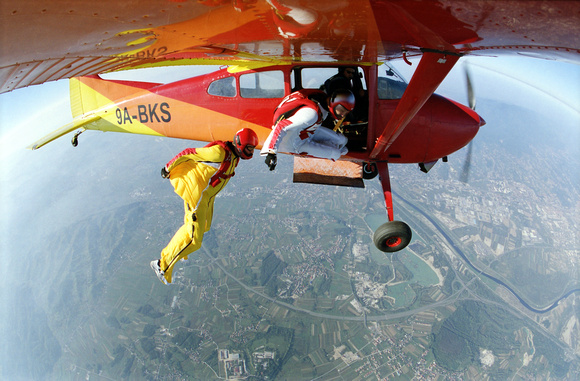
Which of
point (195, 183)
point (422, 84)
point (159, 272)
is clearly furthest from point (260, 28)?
A: point (159, 272)

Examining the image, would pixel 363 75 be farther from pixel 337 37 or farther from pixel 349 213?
pixel 349 213

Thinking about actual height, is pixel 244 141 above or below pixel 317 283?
above

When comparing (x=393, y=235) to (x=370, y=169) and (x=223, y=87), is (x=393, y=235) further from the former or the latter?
(x=223, y=87)

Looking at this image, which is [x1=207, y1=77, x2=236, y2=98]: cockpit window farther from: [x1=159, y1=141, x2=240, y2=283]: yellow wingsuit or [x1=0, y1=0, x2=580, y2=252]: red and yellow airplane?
[x1=159, y1=141, x2=240, y2=283]: yellow wingsuit

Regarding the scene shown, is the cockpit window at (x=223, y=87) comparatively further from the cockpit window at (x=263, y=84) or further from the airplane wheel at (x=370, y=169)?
the airplane wheel at (x=370, y=169)

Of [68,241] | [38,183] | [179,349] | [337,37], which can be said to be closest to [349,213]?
[179,349]

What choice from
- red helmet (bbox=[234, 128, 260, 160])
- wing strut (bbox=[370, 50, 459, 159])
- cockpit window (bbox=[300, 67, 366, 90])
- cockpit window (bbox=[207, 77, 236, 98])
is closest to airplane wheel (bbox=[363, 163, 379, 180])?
wing strut (bbox=[370, 50, 459, 159])
